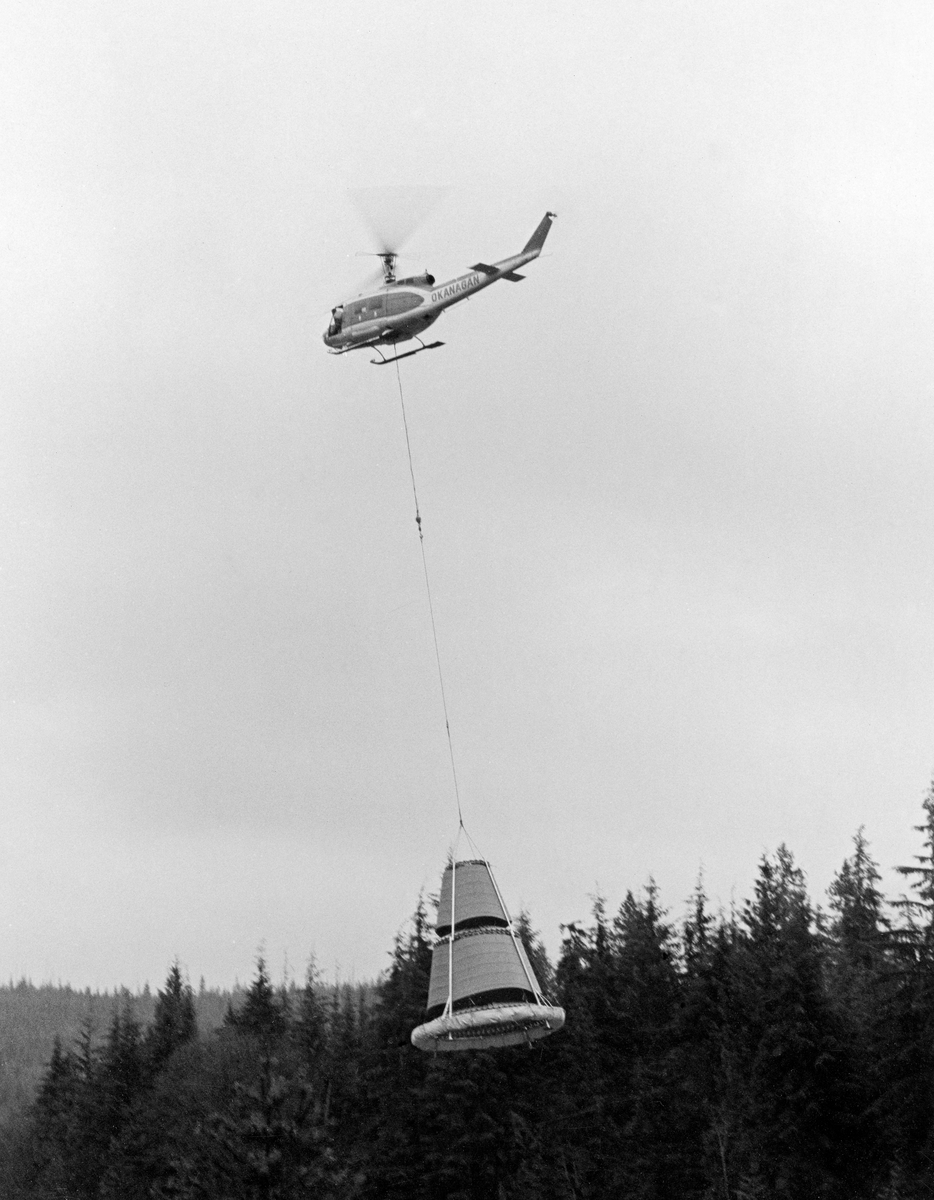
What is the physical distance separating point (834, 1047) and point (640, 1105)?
42.2 feet

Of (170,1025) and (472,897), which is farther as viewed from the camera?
(170,1025)

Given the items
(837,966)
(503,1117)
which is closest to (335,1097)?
(503,1117)

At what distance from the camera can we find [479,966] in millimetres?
27094

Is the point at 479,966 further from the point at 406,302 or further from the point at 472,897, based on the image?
the point at 406,302

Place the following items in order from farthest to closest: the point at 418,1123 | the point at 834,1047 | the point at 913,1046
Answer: the point at 418,1123, the point at 834,1047, the point at 913,1046

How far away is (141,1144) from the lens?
232ft

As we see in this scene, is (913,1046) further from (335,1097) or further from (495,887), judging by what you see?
(335,1097)

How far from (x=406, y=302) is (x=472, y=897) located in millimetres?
16424

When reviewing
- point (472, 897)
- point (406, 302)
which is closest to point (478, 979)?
point (472, 897)

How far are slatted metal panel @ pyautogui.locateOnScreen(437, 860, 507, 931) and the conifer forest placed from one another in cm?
1477

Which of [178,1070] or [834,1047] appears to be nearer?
[834,1047]

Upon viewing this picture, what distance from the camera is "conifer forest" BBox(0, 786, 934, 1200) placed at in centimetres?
3953

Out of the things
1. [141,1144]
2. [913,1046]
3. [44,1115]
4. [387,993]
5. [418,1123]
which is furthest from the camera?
[44,1115]

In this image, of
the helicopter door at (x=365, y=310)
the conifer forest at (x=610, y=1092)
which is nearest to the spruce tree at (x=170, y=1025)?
the conifer forest at (x=610, y=1092)
